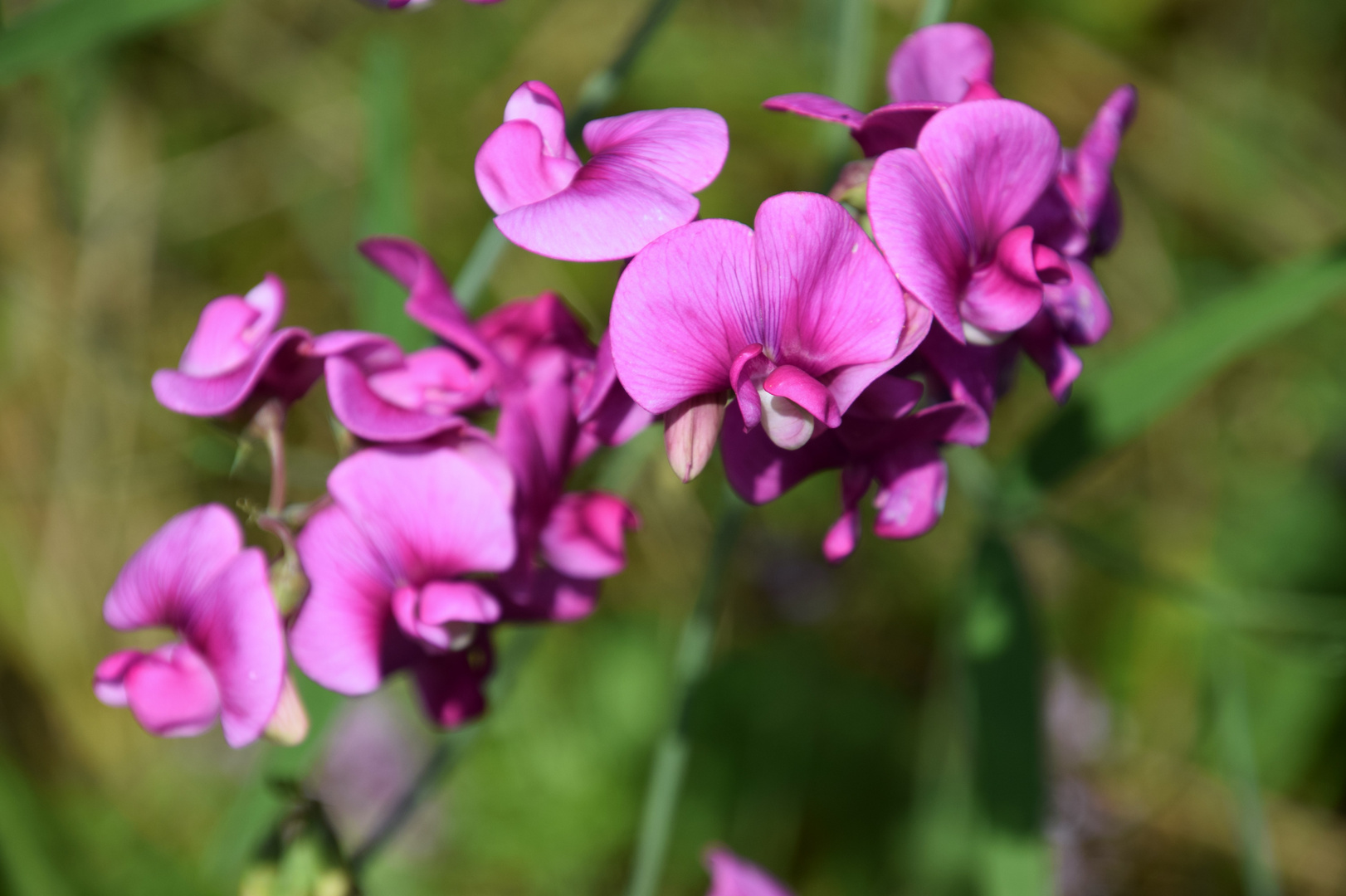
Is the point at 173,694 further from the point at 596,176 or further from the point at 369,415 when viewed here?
the point at 596,176

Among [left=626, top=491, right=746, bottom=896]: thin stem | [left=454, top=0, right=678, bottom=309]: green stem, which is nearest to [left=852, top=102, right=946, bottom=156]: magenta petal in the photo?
[left=454, top=0, right=678, bottom=309]: green stem

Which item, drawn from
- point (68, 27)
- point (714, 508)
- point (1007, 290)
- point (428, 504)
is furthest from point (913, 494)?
point (714, 508)

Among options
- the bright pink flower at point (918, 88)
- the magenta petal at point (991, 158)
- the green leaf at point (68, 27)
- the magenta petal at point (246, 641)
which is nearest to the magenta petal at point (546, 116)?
the bright pink flower at point (918, 88)

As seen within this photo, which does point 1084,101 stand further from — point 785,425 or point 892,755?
point 785,425

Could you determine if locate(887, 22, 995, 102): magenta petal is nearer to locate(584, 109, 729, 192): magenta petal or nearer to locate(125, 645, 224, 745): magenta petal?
locate(584, 109, 729, 192): magenta petal

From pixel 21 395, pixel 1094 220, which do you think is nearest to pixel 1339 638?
pixel 1094 220
